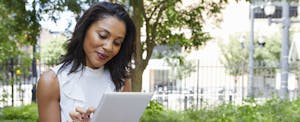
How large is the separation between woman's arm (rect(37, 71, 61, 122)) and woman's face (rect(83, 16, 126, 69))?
6.5 inches

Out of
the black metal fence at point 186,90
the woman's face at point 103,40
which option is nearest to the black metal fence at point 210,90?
the black metal fence at point 186,90

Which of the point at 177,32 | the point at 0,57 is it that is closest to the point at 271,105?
the point at 177,32

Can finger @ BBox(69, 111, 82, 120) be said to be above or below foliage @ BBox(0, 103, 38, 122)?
above

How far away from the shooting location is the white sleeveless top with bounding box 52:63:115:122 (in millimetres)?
1684

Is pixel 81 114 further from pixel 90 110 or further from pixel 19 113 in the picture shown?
pixel 19 113

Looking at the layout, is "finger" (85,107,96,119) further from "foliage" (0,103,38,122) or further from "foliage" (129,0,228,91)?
"foliage" (0,103,38,122)

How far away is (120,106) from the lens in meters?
1.56

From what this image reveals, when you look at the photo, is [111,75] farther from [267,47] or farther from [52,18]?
[267,47]

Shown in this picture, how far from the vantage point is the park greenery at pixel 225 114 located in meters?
6.55

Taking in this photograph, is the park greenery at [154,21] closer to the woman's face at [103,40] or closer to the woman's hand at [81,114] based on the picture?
the woman's face at [103,40]

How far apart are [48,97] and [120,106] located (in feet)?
0.94

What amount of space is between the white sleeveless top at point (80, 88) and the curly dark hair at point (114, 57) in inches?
A: 1.1

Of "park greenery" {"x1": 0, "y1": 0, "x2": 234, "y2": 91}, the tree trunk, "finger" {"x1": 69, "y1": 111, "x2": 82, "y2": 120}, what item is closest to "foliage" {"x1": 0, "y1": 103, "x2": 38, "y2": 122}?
"park greenery" {"x1": 0, "y1": 0, "x2": 234, "y2": 91}

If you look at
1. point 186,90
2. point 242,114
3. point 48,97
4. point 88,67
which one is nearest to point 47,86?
point 48,97
